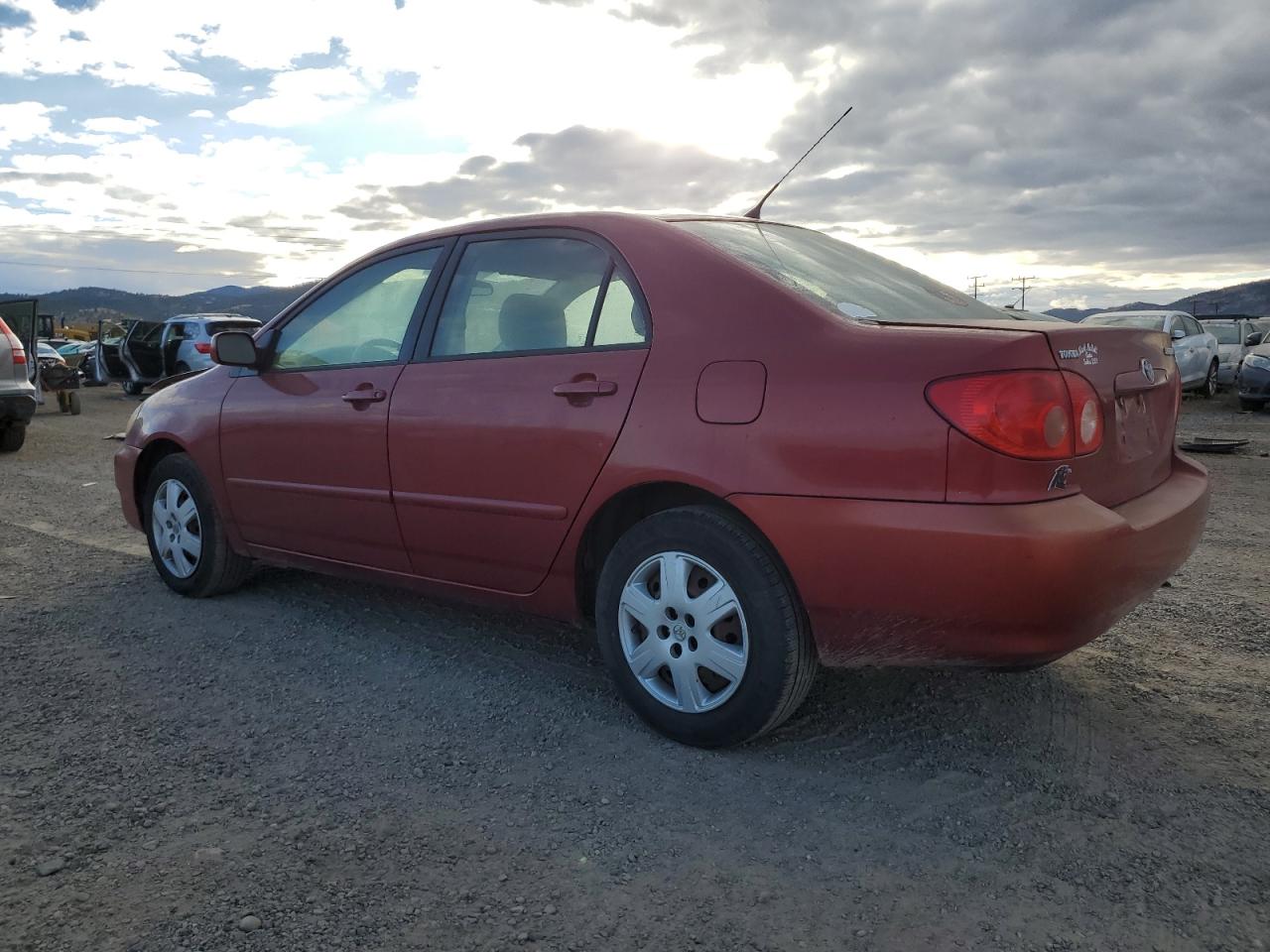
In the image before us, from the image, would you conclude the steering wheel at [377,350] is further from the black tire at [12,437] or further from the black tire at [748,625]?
the black tire at [12,437]

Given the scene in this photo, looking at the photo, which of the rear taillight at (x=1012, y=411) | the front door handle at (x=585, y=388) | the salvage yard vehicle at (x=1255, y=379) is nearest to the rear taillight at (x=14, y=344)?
the front door handle at (x=585, y=388)

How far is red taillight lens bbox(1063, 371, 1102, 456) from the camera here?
2.69m

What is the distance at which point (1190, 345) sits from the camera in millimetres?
18672

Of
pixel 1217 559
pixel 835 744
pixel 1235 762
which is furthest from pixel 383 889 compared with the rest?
pixel 1217 559

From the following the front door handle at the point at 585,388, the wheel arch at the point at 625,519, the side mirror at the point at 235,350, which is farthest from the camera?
the side mirror at the point at 235,350

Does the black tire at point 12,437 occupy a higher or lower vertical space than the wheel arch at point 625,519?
lower

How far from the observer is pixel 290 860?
2484mm

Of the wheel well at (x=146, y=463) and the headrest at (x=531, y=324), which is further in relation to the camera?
the wheel well at (x=146, y=463)

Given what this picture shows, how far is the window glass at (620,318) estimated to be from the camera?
3238 mm

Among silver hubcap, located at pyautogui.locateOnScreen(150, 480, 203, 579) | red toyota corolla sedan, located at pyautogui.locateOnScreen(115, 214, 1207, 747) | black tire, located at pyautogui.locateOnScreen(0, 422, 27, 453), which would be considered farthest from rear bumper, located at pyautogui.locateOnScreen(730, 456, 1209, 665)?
black tire, located at pyautogui.locateOnScreen(0, 422, 27, 453)

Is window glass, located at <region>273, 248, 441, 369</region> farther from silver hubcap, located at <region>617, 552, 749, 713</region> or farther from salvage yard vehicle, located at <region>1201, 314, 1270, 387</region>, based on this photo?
salvage yard vehicle, located at <region>1201, 314, 1270, 387</region>

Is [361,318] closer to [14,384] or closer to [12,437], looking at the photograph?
[14,384]

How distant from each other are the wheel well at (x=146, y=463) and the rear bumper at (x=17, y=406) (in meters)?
6.72

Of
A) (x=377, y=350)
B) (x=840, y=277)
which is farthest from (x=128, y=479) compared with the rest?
(x=840, y=277)
